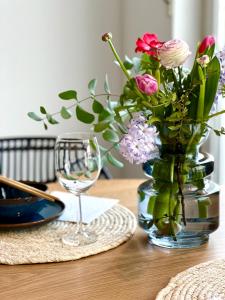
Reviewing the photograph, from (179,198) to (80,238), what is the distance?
0.24 meters

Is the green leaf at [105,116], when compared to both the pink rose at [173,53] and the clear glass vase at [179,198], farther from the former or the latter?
the pink rose at [173,53]

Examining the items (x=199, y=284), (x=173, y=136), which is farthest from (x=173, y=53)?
(x=199, y=284)

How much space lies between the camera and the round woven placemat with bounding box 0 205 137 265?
3.57ft

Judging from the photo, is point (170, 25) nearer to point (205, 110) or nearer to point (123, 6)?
point (123, 6)

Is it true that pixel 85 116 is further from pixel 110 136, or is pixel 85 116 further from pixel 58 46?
pixel 58 46

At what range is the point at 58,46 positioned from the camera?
2.80 metres

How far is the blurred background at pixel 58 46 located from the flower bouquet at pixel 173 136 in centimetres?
150

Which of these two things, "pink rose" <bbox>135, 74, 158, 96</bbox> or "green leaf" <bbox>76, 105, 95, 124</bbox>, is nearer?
"pink rose" <bbox>135, 74, 158, 96</bbox>

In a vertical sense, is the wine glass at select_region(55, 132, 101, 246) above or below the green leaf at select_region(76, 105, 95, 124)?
below

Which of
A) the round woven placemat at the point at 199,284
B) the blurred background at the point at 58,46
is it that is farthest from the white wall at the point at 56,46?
the round woven placemat at the point at 199,284

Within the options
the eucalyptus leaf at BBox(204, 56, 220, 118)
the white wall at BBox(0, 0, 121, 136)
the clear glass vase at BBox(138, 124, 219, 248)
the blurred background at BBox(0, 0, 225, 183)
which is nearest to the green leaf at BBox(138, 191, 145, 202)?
the clear glass vase at BBox(138, 124, 219, 248)

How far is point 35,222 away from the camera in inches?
48.2

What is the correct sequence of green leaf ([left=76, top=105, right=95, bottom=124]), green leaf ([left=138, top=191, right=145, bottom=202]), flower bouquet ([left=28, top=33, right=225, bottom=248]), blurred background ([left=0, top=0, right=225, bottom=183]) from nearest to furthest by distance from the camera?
flower bouquet ([left=28, top=33, right=225, bottom=248])
green leaf ([left=138, top=191, right=145, bottom=202])
green leaf ([left=76, top=105, right=95, bottom=124])
blurred background ([left=0, top=0, right=225, bottom=183])

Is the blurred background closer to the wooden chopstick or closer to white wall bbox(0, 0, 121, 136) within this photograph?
white wall bbox(0, 0, 121, 136)
